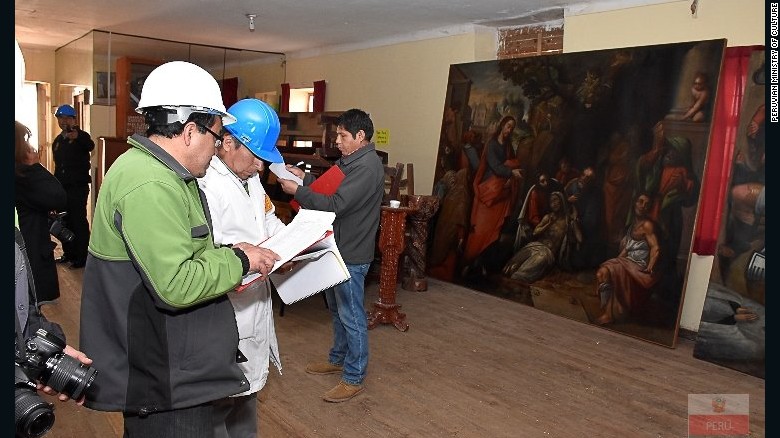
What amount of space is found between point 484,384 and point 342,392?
865mm

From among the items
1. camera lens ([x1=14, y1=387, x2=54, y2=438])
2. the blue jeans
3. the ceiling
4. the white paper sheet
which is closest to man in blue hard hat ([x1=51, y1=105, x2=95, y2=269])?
the ceiling

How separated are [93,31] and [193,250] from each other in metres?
7.27

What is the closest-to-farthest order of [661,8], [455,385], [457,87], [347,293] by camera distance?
1. [347,293]
2. [455,385]
3. [661,8]
4. [457,87]

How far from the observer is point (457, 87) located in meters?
6.52

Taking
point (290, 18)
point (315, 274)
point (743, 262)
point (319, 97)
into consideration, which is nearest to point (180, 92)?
point (315, 274)

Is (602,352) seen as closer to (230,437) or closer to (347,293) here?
(347,293)

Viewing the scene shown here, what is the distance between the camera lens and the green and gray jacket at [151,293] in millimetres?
1522

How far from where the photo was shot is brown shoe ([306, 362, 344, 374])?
12.6ft

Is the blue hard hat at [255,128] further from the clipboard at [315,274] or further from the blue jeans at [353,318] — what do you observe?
the blue jeans at [353,318]

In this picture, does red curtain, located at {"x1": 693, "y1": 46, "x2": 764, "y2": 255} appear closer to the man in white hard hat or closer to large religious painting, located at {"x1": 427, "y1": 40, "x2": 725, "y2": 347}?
large religious painting, located at {"x1": 427, "y1": 40, "x2": 725, "y2": 347}

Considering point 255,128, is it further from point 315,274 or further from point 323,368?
point 323,368

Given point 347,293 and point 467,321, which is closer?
point 347,293

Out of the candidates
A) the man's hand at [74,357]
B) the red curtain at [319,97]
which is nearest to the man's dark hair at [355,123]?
the man's hand at [74,357]

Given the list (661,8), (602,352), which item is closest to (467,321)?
(602,352)
